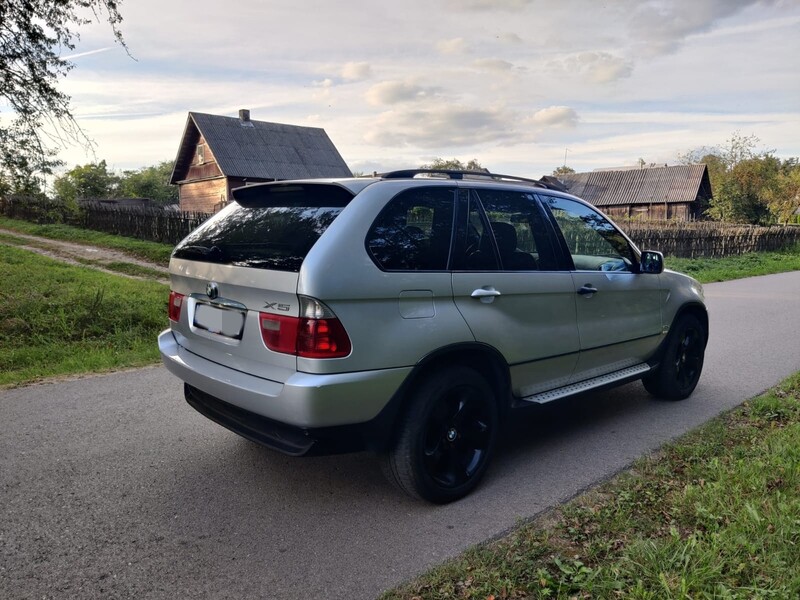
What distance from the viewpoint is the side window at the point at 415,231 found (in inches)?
122

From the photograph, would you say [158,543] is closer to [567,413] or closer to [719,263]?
[567,413]

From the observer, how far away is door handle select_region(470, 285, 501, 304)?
3398 mm

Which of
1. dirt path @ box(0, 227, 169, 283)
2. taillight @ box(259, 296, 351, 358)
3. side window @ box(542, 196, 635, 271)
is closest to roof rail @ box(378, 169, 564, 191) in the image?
side window @ box(542, 196, 635, 271)

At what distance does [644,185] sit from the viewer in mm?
52844

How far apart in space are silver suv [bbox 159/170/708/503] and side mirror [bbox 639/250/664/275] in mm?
535

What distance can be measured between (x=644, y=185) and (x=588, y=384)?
5394 cm

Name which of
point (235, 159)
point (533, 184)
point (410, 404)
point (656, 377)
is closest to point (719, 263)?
point (656, 377)

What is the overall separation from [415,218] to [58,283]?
28.9 ft

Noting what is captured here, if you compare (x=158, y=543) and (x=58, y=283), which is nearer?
(x=158, y=543)

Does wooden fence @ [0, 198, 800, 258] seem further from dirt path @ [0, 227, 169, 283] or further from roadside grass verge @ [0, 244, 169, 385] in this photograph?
roadside grass verge @ [0, 244, 169, 385]

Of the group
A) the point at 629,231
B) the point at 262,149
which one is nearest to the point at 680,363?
the point at 629,231

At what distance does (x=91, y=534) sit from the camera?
2.96 metres

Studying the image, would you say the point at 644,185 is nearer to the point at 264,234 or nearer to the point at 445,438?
the point at 445,438

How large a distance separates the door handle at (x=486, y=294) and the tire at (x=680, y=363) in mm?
2214
